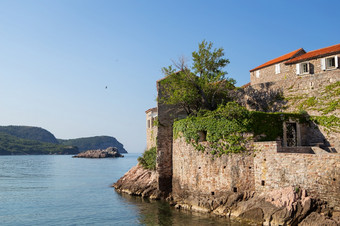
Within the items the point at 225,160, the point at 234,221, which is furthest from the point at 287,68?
the point at 234,221

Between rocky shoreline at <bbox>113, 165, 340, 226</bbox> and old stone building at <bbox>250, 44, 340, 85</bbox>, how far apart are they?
13469 millimetres

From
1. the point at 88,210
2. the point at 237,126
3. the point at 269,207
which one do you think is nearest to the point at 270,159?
the point at 269,207

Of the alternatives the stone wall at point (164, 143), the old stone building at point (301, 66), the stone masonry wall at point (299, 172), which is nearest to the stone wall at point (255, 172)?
the stone masonry wall at point (299, 172)

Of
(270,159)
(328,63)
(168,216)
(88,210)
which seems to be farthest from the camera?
(328,63)

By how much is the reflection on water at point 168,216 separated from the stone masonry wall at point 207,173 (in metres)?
1.83

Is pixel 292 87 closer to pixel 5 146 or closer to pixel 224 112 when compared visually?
pixel 224 112

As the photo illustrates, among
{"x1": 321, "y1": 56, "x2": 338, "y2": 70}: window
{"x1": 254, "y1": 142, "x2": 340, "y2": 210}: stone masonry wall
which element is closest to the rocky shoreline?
{"x1": 254, "y1": 142, "x2": 340, "y2": 210}: stone masonry wall

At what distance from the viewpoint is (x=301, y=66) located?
3325 cm

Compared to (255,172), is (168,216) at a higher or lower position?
lower

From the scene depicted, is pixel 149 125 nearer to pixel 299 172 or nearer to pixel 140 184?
pixel 140 184

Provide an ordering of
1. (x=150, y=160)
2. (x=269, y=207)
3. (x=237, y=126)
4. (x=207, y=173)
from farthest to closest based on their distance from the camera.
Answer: (x=150, y=160) < (x=207, y=173) < (x=237, y=126) < (x=269, y=207)

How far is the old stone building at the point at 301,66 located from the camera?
98.7ft

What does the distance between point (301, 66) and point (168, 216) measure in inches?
927

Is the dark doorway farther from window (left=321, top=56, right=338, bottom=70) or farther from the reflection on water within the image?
window (left=321, top=56, right=338, bottom=70)
